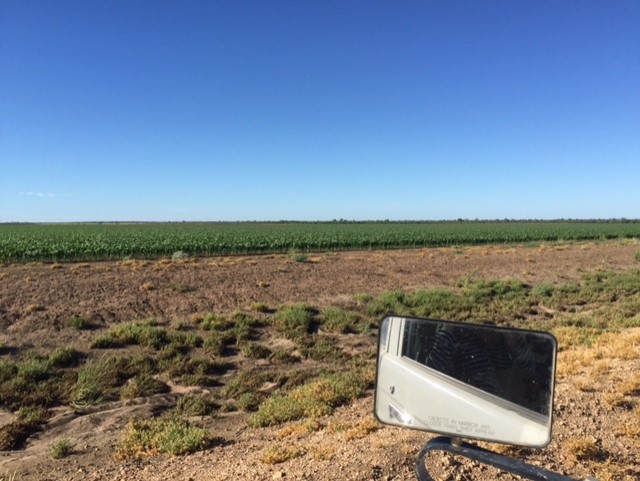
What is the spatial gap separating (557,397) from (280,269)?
53.1ft

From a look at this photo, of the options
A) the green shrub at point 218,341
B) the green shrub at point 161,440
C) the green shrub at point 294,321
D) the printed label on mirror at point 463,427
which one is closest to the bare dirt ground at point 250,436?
the green shrub at point 161,440

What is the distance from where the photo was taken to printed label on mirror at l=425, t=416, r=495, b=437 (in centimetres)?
220

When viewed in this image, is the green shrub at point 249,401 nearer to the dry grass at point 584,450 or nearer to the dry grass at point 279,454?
the dry grass at point 279,454

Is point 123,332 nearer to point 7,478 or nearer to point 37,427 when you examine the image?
point 37,427

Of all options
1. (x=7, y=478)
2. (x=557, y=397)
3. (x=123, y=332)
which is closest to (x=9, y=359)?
(x=123, y=332)

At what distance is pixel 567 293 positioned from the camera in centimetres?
1712

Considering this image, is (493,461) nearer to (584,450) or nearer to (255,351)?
(584,450)

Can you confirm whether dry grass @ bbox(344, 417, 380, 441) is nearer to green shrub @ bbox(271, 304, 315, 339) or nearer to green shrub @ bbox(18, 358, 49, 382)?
green shrub @ bbox(271, 304, 315, 339)

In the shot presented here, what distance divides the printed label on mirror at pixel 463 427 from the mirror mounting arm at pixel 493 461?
5cm

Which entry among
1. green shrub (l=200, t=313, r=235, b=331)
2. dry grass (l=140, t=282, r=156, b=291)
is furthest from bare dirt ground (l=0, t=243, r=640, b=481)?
green shrub (l=200, t=313, r=235, b=331)

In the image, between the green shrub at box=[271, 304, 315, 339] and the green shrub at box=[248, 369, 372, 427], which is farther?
the green shrub at box=[271, 304, 315, 339]

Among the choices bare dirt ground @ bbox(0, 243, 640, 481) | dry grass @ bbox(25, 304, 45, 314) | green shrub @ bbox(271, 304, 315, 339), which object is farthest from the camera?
dry grass @ bbox(25, 304, 45, 314)

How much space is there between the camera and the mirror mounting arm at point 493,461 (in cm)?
189

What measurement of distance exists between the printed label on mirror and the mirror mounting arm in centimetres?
5
